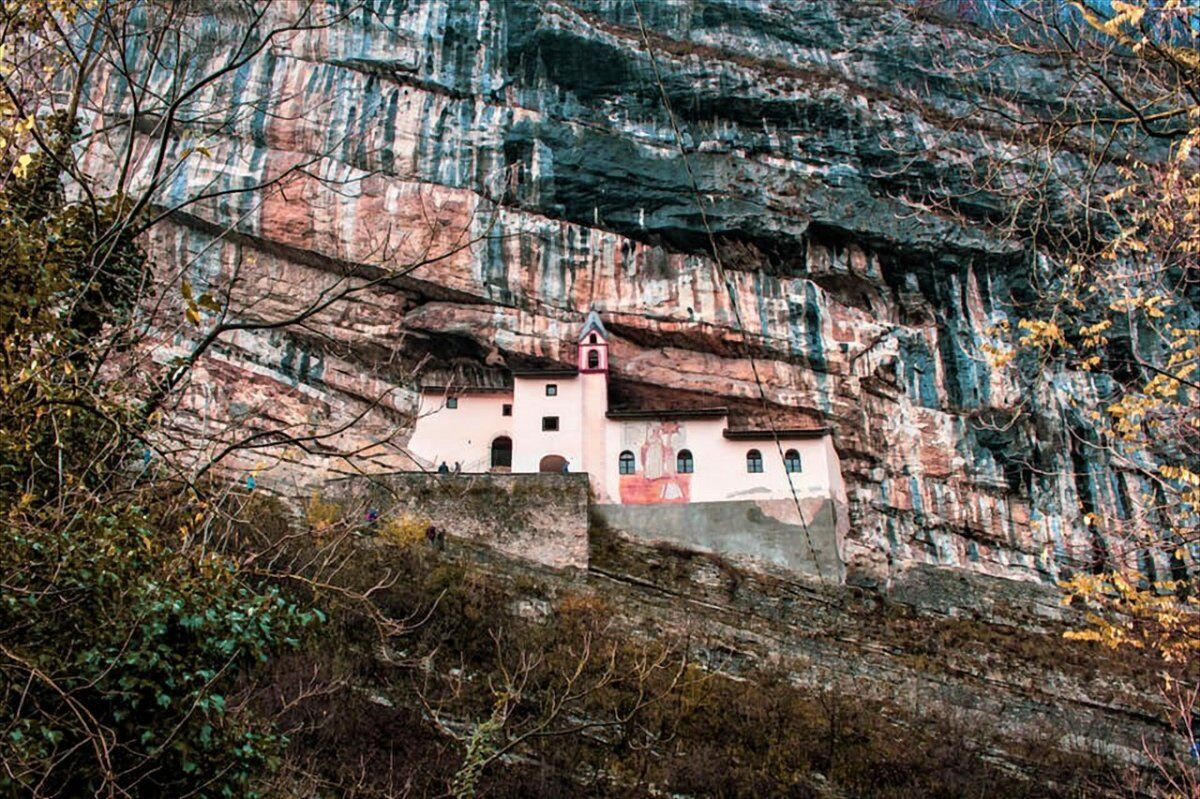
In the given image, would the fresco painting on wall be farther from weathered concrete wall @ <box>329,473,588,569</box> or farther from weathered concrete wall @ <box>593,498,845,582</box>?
weathered concrete wall @ <box>329,473,588,569</box>

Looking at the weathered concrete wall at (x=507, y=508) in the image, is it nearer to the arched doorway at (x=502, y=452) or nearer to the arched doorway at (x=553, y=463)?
the arched doorway at (x=553, y=463)

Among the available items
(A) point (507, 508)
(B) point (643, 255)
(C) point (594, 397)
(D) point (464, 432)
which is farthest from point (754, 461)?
(D) point (464, 432)

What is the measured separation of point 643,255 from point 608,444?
6737 millimetres

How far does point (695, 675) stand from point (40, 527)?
16120mm

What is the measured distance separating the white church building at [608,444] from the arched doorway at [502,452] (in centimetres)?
3

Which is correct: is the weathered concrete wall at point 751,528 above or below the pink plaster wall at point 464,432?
below

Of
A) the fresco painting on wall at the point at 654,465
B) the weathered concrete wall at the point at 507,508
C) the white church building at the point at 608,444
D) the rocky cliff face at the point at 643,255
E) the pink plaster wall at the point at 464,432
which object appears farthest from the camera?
the rocky cliff face at the point at 643,255

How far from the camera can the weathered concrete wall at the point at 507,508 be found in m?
26.0

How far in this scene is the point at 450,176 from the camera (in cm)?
3347

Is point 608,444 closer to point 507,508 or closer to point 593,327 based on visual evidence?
point 593,327

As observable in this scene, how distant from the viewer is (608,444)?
1220 inches

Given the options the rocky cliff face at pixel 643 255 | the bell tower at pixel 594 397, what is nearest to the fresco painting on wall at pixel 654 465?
the bell tower at pixel 594 397

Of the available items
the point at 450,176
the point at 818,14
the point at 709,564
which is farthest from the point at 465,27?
the point at 709,564

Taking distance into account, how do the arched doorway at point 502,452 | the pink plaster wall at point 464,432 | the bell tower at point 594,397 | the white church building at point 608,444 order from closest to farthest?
1. the white church building at point 608,444
2. the bell tower at point 594,397
3. the pink plaster wall at point 464,432
4. the arched doorway at point 502,452
